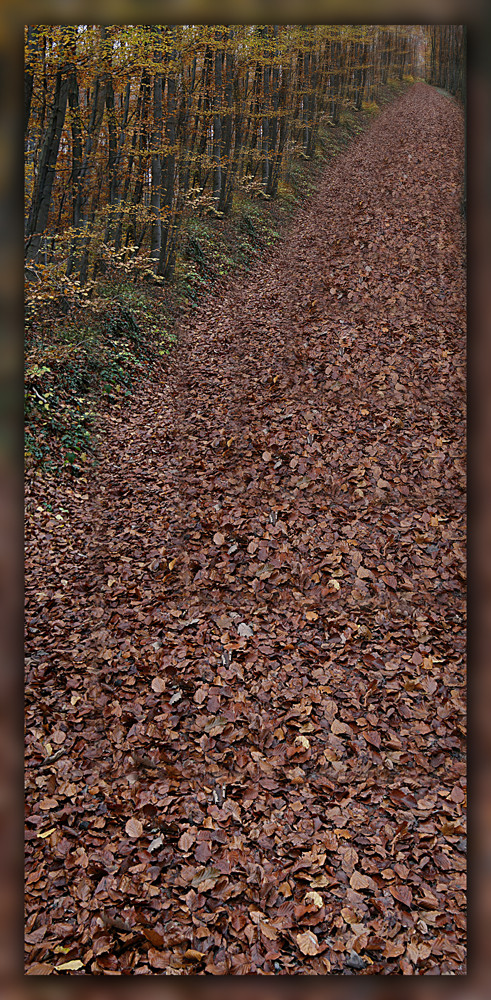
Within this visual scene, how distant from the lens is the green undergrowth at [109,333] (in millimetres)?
6551

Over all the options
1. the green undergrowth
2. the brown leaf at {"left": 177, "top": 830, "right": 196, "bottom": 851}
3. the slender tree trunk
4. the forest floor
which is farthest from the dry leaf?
the slender tree trunk

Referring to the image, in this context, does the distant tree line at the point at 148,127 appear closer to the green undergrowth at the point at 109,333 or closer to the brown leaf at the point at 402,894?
the green undergrowth at the point at 109,333

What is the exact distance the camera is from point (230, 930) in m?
2.65

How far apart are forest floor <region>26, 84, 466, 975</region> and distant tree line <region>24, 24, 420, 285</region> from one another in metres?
2.66

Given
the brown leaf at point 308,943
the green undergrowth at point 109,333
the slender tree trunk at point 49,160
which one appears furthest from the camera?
the slender tree trunk at point 49,160

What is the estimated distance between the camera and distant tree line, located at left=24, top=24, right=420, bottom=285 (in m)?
7.20

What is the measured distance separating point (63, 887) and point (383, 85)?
2953cm

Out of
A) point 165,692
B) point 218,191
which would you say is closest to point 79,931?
point 165,692

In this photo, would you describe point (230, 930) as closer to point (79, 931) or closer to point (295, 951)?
point (295, 951)

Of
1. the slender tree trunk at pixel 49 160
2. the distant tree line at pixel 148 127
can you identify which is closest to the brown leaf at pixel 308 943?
the distant tree line at pixel 148 127

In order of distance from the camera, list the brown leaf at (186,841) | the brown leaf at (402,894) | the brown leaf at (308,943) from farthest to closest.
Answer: the brown leaf at (186,841), the brown leaf at (402,894), the brown leaf at (308,943)

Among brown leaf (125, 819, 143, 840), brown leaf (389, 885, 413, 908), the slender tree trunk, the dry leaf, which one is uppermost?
the slender tree trunk

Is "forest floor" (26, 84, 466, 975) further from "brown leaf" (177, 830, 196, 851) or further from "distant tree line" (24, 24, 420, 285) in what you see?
"distant tree line" (24, 24, 420, 285)

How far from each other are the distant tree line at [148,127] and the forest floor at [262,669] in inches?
105
